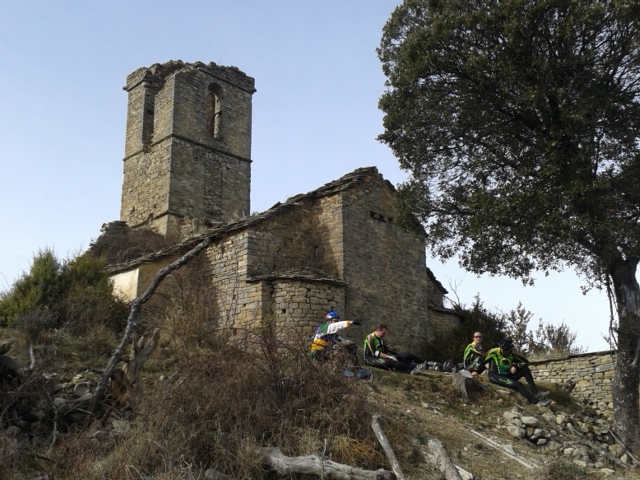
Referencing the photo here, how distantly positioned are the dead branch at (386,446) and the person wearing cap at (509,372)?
4.43m

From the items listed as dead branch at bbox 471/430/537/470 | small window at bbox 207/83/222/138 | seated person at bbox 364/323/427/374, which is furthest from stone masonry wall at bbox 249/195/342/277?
small window at bbox 207/83/222/138

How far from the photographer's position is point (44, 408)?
30.8ft

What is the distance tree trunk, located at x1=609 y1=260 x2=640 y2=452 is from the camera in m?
A: 11.8

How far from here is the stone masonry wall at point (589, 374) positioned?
15859 mm

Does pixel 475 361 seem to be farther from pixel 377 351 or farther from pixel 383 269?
pixel 383 269

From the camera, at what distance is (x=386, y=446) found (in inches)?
327

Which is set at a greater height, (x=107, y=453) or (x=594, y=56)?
(x=594, y=56)

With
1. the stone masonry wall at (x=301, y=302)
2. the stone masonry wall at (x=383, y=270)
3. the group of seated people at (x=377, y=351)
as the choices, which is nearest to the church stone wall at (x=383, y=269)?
the stone masonry wall at (x=383, y=270)

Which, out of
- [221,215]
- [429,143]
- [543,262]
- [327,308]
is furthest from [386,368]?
[221,215]

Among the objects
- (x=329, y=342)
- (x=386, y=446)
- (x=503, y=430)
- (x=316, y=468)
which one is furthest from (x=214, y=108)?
(x=316, y=468)

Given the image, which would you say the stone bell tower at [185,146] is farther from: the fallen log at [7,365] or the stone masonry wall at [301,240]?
the fallen log at [7,365]

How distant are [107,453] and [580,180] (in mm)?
8489

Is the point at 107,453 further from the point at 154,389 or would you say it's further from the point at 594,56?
the point at 594,56

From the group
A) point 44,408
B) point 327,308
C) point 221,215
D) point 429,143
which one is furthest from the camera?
point 221,215
